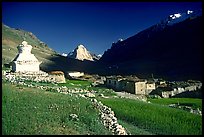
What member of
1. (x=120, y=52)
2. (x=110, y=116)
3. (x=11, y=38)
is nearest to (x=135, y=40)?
(x=120, y=52)

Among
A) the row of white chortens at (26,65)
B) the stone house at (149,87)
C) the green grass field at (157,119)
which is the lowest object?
the green grass field at (157,119)

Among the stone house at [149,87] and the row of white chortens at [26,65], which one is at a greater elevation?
the row of white chortens at [26,65]

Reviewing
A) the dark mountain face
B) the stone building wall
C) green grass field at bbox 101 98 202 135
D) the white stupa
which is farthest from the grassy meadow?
the dark mountain face

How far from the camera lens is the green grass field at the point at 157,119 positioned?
16.6 meters

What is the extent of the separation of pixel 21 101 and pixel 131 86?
20950 mm

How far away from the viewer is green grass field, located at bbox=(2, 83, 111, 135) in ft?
43.6

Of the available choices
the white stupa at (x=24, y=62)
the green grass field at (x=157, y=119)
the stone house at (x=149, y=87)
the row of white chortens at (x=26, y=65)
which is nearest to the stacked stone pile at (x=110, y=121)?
the green grass field at (x=157, y=119)

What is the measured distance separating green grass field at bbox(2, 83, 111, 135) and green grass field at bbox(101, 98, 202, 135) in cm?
195

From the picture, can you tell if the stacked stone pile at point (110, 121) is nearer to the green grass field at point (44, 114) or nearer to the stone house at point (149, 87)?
the green grass field at point (44, 114)

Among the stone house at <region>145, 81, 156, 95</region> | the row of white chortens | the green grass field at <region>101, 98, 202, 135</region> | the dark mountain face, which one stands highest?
the dark mountain face

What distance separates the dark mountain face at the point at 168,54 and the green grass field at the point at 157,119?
44081 millimetres

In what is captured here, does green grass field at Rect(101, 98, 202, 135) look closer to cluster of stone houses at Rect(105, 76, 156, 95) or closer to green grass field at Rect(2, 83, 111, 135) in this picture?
green grass field at Rect(2, 83, 111, 135)

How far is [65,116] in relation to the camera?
15.2 metres

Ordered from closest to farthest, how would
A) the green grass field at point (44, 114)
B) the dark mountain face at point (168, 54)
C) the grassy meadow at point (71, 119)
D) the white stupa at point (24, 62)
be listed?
the green grass field at point (44, 114) → the grassy meadow at point (71, 119) → the white stupa at point (24, 62) → the dark mountain face at point (168, 54)
